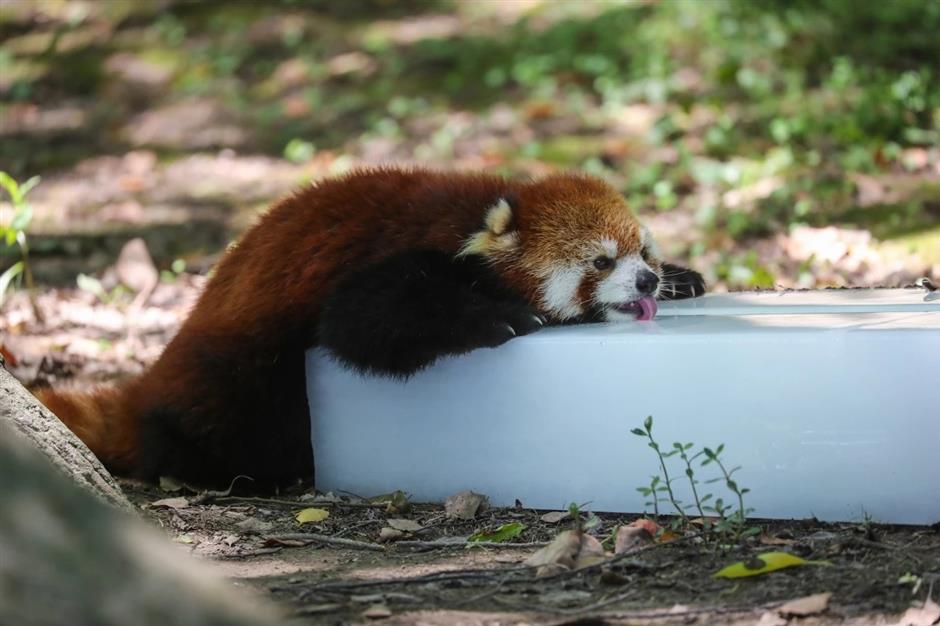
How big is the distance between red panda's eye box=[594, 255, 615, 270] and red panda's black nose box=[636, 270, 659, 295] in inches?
4.7

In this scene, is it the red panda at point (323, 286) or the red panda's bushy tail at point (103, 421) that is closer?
the red panda at point (323, 286)

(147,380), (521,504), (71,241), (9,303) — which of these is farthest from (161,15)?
(521,504)

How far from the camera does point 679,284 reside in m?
4.42

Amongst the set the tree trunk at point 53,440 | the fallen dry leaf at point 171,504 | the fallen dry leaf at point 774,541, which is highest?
the tree trunk at point 53,440

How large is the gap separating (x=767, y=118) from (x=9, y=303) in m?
5.17

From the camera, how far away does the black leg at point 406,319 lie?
3.60 m

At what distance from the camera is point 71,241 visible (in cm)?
734

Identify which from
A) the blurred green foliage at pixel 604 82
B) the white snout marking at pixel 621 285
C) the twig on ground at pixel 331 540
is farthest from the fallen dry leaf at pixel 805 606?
the blurred green foliage at pixel 604 82

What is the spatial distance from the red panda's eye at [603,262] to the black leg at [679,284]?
0.36 meters

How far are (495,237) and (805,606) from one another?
1.86 meters

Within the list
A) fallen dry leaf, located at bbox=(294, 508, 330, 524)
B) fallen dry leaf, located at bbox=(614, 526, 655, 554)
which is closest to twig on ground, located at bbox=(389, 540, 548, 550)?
fallen dry leaf, located at bbox=(614, 526, 655, 554)

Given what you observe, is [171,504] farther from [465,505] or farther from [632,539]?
[632,539]

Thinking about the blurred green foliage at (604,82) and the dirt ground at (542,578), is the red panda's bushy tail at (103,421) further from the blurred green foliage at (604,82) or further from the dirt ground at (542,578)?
the blurred green foliage at (604,82)

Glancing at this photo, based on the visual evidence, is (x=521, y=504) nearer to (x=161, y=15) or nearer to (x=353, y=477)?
(x=353, y=477)
